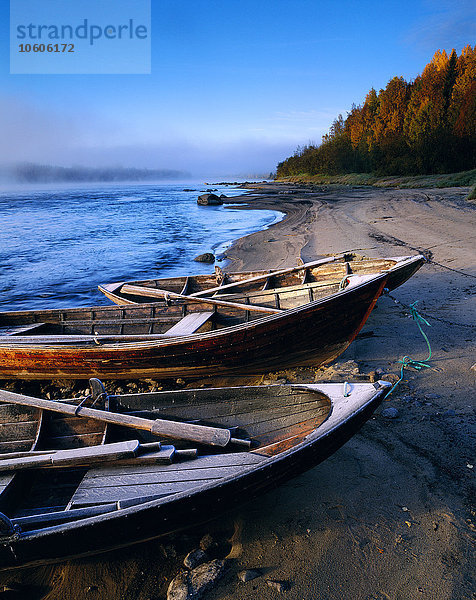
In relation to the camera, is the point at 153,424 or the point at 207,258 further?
the point at 207,258

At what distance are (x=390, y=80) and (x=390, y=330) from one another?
56528 mm

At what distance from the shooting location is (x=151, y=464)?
3.51 m

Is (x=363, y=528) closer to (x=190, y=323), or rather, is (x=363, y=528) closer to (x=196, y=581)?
(x=196, y=581)

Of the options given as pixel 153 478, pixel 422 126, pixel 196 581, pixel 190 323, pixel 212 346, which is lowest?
pixel 196 581

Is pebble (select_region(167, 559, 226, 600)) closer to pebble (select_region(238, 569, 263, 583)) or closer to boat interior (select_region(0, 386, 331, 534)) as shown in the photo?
pebble (select_region(238, 569, 263, 583))

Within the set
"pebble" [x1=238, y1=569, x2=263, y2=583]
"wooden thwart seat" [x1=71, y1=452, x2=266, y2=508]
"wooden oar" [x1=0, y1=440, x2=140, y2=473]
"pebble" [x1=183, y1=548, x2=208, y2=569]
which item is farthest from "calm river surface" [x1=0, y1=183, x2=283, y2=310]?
"pebble" [x1=238, y1=569, x2=263, y2=583]

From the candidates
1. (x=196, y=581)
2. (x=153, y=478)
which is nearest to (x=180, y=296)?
(x=153, y=478)

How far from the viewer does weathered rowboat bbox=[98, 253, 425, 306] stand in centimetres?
675

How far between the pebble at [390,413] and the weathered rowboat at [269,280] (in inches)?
89.4

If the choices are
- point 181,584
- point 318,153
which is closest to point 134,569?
point 181,584

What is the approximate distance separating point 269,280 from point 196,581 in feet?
19.8

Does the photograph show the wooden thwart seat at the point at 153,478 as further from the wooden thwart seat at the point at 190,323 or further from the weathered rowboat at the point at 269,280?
the weathered rowboat at the point at 269,280

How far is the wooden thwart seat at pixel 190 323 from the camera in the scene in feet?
20.1

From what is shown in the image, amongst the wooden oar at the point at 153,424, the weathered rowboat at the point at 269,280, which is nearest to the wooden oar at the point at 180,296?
the weathered rowboat at the point at 269,280
